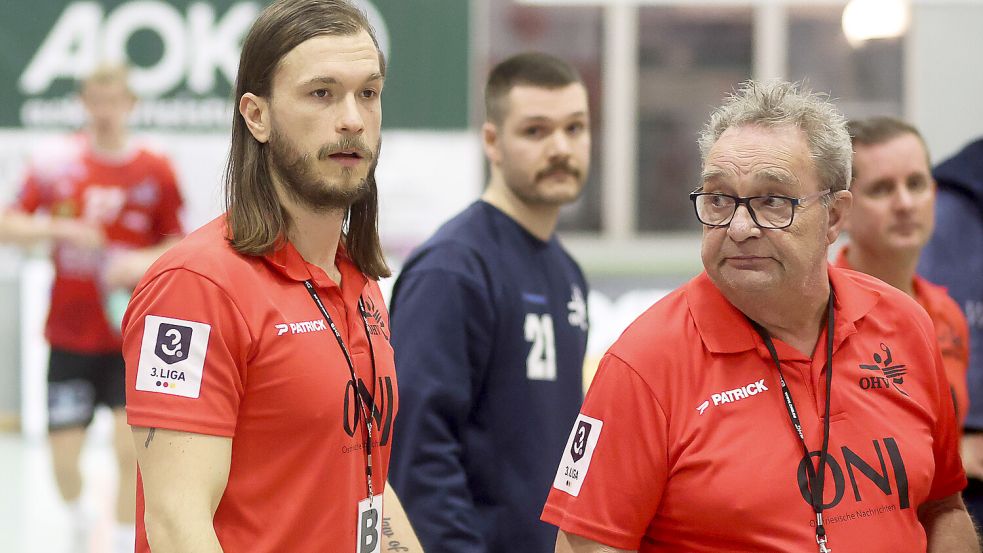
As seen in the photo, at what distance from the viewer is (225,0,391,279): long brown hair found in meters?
1.98

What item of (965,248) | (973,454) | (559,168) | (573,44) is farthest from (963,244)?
(573,44)

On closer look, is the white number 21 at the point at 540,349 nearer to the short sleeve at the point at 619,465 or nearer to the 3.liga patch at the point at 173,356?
the short sleeve at the point at 619,465

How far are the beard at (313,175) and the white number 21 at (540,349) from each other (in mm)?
1019

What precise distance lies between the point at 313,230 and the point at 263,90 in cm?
25

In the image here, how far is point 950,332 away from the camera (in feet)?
9.64

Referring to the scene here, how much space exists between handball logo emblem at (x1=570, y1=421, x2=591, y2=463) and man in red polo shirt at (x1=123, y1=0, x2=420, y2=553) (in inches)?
13.5

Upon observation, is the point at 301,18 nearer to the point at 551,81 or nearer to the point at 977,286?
the point at 551,81

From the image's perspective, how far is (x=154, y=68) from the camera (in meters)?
8.45

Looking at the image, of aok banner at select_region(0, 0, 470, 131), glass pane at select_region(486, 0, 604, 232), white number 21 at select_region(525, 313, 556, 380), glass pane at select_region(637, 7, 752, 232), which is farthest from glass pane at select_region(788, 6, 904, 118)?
white number 21 at select_region(525, 313, 556, 380)

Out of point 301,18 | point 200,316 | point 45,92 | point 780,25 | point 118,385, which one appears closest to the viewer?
point 200,316

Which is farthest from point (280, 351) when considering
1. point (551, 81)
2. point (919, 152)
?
point (919, 152)

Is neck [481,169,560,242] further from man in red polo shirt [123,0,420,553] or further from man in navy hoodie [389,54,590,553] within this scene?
man in red polo shirt [123,0,420,553]

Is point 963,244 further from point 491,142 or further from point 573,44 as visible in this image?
point 573,44

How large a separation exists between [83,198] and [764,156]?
4.35m
